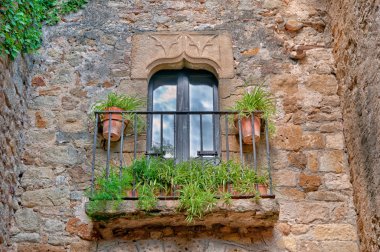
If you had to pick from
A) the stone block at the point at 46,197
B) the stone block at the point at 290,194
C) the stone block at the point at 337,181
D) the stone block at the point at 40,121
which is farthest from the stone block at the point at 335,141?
the stone block at the point at 40,121

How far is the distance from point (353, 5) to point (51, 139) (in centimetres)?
285

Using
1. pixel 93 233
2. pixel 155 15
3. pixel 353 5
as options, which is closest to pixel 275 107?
pixel 353 5

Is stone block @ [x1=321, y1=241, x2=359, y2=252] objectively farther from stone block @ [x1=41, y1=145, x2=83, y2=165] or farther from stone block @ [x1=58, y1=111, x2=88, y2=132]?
stone block @ [x1=58, y1=111, x2=88, y2=132]

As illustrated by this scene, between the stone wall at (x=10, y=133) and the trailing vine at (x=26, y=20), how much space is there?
0.14 meters

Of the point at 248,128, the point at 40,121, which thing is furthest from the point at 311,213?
the point at 40,121

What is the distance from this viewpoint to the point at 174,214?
4188 mm

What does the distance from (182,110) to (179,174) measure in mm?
943

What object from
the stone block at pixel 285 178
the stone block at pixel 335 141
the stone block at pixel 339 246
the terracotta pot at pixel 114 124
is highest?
the terracotta pot at pixel 114 124

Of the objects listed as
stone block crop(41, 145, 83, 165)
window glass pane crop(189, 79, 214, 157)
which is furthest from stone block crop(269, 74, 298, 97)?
stone block crop(41, 145, 83, 165)

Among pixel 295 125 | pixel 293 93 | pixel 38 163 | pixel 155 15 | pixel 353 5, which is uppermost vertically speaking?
pixel 155 15

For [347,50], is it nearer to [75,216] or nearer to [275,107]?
[275,107]

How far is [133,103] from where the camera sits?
16.1 ft

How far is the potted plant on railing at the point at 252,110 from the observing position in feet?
15.4

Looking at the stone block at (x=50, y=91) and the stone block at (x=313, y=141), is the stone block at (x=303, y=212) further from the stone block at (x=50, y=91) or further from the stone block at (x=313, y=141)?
the stone block at (x=50, y=91)
